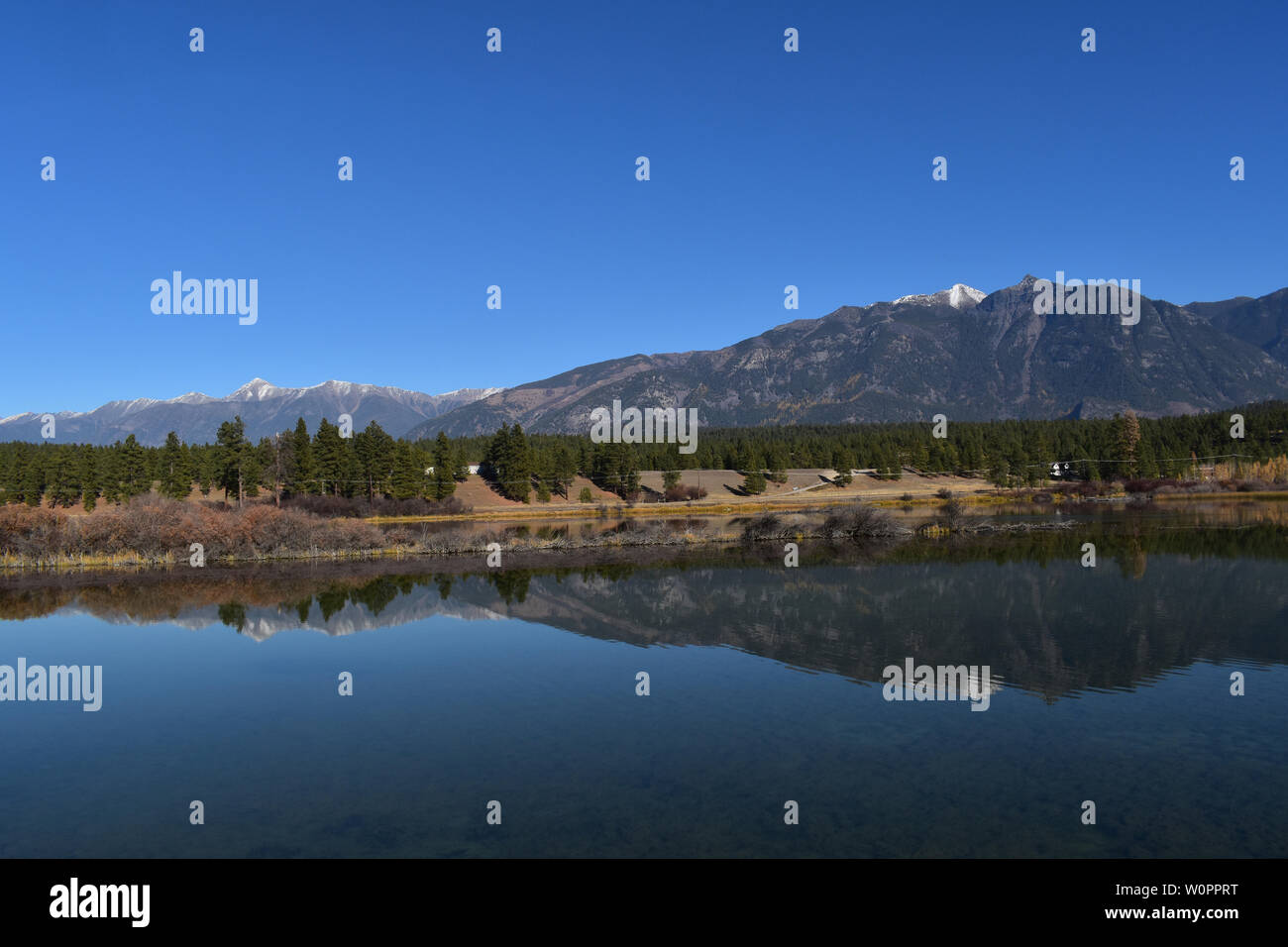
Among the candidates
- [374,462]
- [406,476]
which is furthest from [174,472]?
[406,476]

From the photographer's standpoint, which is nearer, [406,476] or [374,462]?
[374,462]

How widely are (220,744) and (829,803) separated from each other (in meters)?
13.3

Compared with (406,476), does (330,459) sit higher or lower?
Result: higher

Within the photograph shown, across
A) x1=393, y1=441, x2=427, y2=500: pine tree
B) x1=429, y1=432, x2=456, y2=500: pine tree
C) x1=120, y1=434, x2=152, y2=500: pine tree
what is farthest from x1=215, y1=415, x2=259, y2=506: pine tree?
x1=429, y1=432, x2=456, y2=500: pine tree

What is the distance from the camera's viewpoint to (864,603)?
33.4 metres

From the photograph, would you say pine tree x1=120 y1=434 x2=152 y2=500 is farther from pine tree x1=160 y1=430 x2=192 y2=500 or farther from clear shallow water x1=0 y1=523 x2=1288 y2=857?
clear shallow water x1=0 y1=523 x2=1288 y2=857

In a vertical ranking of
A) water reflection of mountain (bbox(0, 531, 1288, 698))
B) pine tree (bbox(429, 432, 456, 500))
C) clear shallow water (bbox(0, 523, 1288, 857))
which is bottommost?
clear shallow water (bbox(0, 523, 1288, 857))

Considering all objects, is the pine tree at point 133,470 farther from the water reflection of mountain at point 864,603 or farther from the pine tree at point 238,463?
the water reflection of mountain at point 864,603

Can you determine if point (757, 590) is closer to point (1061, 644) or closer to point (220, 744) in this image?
point (1061, 644)

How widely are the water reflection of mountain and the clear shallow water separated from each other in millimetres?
235

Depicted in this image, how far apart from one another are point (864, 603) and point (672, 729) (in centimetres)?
1679

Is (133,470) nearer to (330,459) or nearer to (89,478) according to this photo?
(89,478)

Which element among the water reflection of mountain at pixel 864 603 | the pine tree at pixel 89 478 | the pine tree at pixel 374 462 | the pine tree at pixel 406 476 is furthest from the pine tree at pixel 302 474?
the water reflection of mountain at pixel 864 603

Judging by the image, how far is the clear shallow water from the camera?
13281 mm
